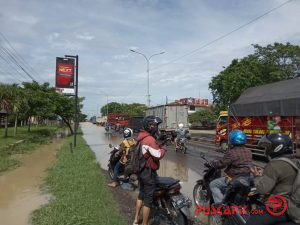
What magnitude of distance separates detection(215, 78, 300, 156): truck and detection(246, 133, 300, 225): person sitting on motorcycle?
9.14 metres

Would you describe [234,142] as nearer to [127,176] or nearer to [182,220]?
[182,220]

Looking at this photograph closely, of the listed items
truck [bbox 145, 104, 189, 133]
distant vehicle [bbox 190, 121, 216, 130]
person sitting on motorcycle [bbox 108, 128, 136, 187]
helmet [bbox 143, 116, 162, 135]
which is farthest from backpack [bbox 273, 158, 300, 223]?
distant vehicle [bbox 190, 121, 216, 130]

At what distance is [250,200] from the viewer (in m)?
4.37

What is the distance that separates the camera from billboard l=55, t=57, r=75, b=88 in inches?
782

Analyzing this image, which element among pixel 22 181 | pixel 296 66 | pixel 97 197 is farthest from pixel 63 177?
pixel 296 66

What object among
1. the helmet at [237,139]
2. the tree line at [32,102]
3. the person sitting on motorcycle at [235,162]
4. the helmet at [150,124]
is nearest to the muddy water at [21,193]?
the helmet at [150,124]

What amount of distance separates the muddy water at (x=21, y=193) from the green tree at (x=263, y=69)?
73.2ft

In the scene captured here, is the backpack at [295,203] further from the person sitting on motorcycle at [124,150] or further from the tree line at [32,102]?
the tree line at [32,102]

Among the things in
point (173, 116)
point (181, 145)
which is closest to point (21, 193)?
point (181, 145)

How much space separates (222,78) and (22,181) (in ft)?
95.7

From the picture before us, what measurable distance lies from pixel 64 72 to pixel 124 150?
1157 centimetres

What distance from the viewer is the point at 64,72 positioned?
65.5ft

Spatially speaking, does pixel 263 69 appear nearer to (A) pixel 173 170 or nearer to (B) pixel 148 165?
(A) pixel 173 170

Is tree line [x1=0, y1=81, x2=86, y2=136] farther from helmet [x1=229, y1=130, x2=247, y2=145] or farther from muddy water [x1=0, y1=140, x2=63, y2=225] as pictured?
helmet [x1=229, y1=130, x2=247, y2=145]
